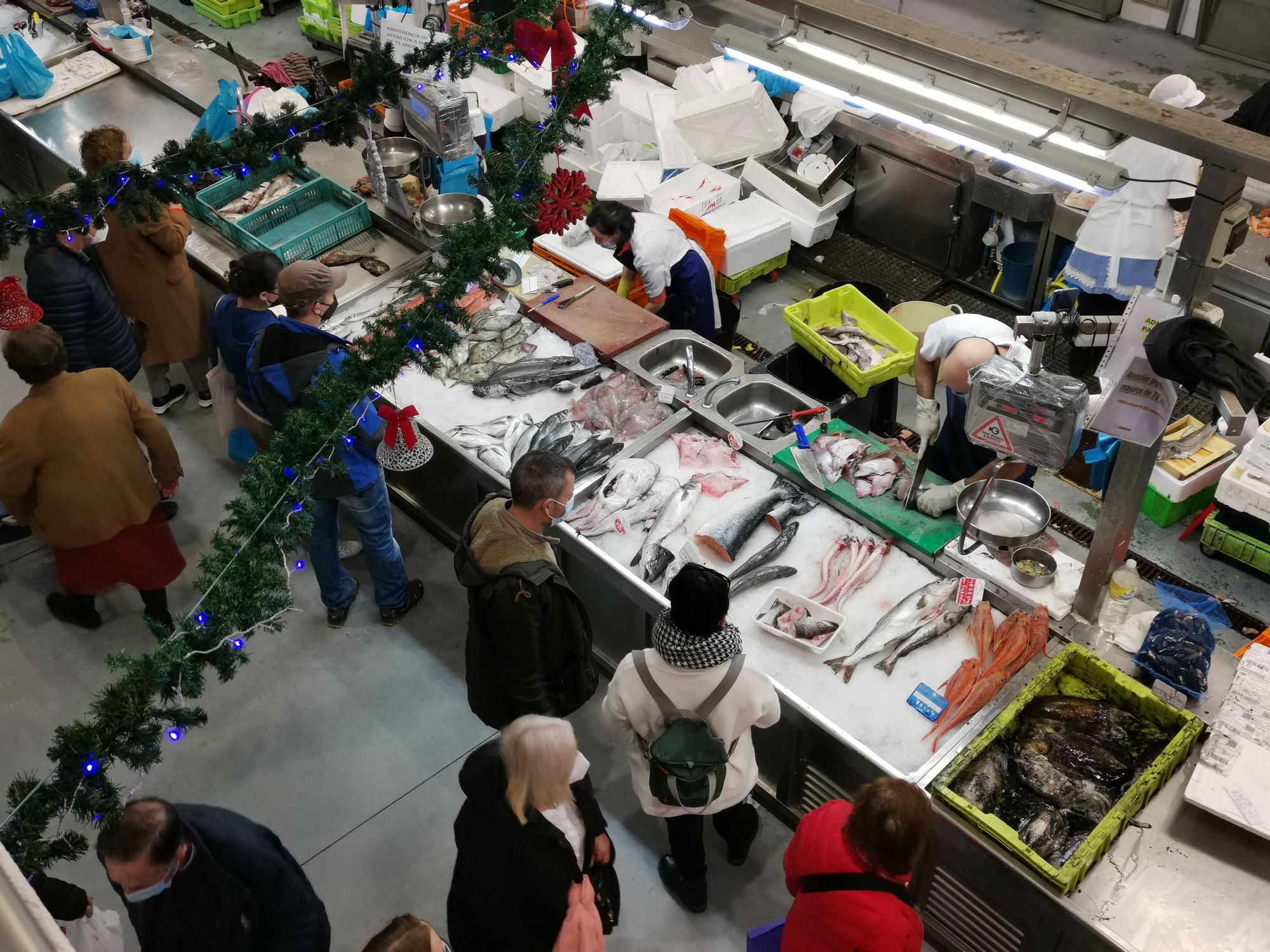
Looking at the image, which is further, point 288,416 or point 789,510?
point 789,510

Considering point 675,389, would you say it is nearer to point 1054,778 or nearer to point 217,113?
point 1054,778

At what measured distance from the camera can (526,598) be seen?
3.67 metres

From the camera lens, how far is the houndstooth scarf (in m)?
3.35

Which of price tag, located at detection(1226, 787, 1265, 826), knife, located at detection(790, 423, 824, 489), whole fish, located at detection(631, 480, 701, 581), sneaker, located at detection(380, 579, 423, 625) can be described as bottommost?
sneaker, located at detection(380, 579, 423, 625)

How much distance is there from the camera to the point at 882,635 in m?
4.11

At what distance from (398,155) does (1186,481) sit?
4.46 meters

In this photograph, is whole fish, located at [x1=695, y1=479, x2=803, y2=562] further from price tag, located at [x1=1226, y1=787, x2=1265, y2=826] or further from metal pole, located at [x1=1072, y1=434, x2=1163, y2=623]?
price tag, located at [x1=1226, y1=787, x2=1265, y2=826]

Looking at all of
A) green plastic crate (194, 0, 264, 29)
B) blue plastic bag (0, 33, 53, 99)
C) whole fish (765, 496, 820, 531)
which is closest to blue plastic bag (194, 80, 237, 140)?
blue plastic bag (0, 33, 53, 99)

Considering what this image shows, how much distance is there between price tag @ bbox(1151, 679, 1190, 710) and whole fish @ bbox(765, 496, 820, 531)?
1.46 m

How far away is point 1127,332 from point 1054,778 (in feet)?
4.73

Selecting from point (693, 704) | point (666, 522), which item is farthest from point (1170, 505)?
point (693, 704)

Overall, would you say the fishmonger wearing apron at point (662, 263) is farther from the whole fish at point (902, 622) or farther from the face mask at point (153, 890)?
the face mask at point (153, 890)

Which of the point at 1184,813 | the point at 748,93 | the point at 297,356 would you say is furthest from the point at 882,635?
the point at 748,93

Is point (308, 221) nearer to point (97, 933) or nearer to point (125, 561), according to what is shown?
point (125, 561)
